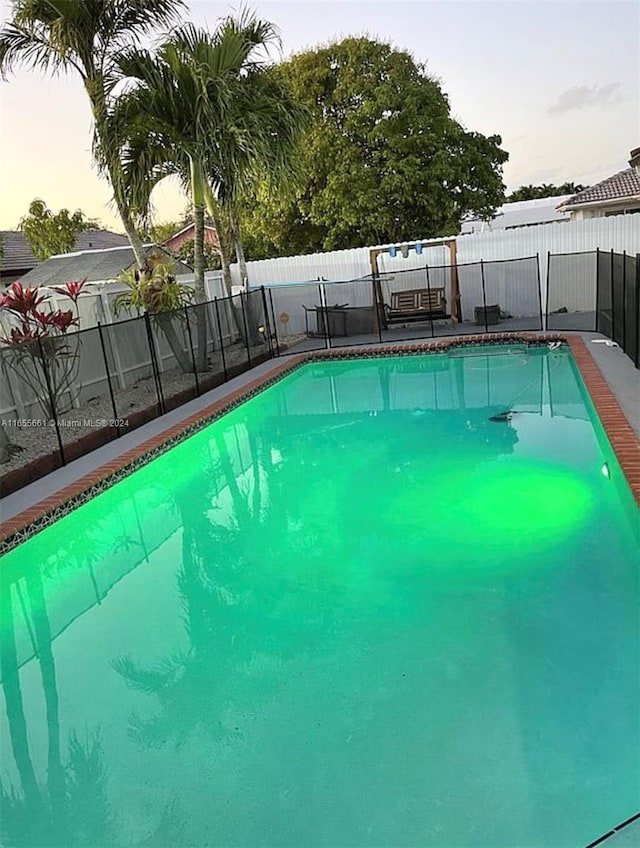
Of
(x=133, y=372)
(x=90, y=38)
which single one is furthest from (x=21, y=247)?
(x=133, y=372)

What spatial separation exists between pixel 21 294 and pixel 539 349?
8.32 metres

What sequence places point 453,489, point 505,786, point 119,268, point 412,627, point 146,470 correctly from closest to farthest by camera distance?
point 505,786 → point 412,627 → point 453,489 → point 146,470 → point 119,268

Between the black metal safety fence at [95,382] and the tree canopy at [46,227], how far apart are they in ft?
42.1

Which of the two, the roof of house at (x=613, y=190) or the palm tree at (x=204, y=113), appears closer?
the palm tree at (x=204, y=113)

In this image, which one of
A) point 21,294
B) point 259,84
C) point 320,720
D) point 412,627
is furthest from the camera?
point 259,84

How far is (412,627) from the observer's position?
12.4 feet

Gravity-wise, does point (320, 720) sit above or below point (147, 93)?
below

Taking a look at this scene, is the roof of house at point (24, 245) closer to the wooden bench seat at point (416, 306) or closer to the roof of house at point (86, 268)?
the roof of house at point (86, 268)

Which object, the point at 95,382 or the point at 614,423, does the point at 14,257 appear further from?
the point at 614,423

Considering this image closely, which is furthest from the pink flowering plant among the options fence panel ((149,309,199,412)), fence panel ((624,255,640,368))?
fence panel ((624,255,640,368))

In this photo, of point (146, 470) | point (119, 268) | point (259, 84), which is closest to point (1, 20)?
point (259, 84)

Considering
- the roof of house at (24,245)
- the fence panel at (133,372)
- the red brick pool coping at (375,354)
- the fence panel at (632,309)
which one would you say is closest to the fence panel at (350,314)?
Result: the red brick pool coping at (375,354)

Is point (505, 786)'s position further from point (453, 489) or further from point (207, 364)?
point (207, 364)

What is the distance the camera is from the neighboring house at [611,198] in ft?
56.9
